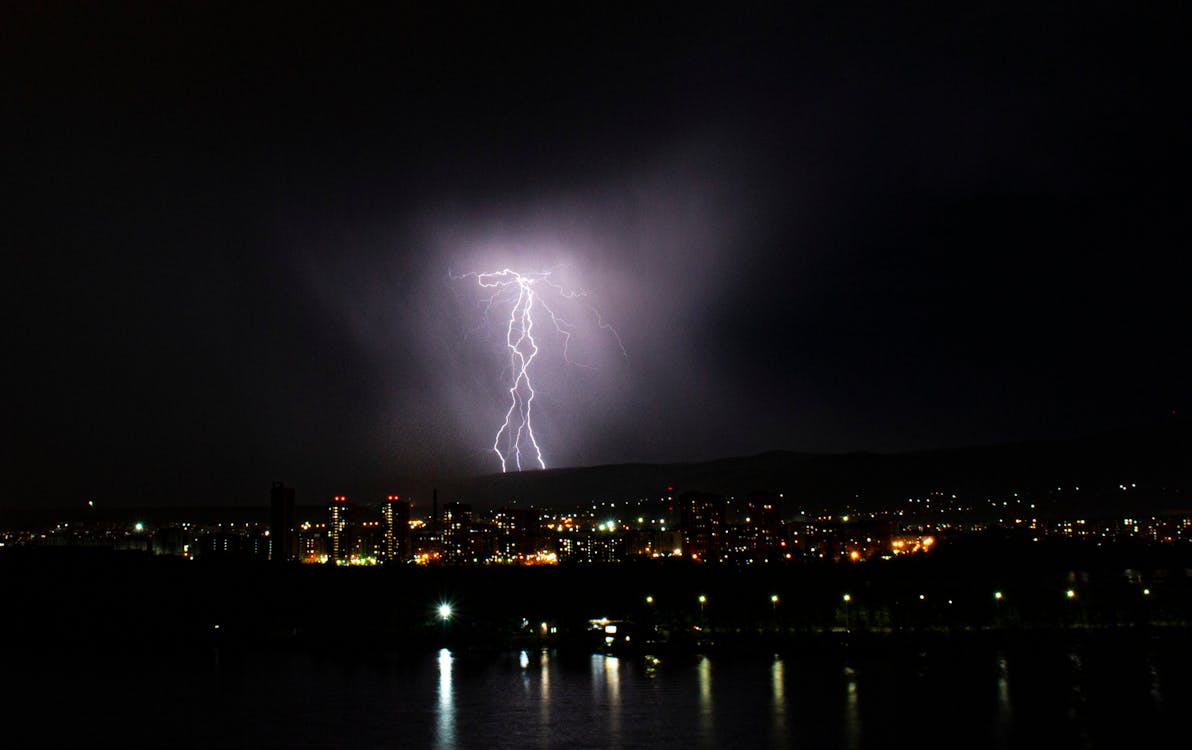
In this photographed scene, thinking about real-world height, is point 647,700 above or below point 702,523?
below

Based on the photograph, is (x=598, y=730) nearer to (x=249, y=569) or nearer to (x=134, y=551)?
(x=249, y=569)

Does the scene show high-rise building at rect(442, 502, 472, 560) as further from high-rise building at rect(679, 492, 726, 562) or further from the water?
the water

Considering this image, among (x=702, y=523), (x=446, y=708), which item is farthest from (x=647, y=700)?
(x=702, y=523)

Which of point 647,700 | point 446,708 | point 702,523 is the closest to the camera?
point 446,708

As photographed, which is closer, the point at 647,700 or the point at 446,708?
the point at 446,708

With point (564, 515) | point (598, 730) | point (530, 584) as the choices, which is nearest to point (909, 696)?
point (598, 730)

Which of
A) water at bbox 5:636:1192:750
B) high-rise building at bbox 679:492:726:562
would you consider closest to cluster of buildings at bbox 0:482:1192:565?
high-rise building at bbox 679:492:726:562

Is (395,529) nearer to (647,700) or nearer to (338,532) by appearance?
(338,532)
